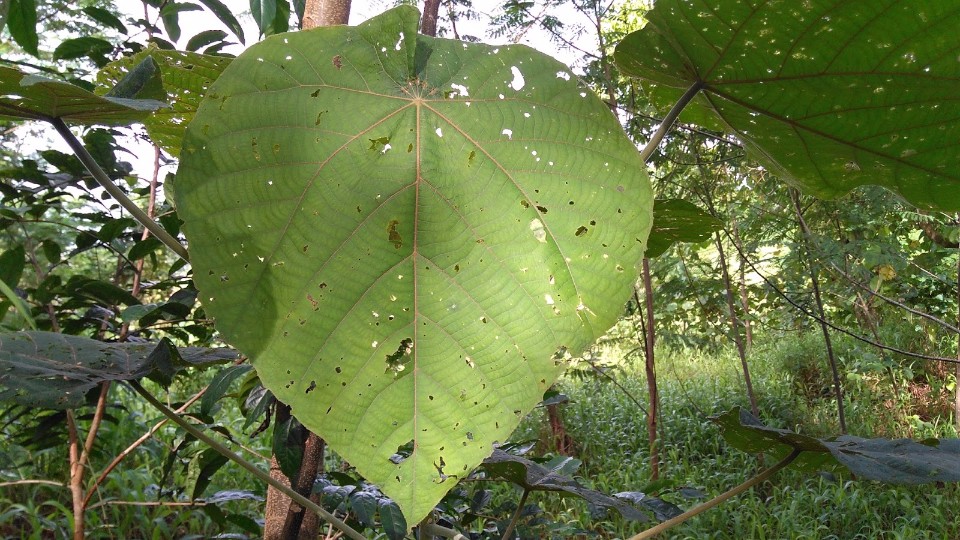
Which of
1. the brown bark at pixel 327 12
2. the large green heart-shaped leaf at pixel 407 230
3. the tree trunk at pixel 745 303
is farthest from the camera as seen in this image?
the tree trunk at pixel 745 303

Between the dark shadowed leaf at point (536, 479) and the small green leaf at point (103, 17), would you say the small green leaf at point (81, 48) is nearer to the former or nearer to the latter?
the small green leaf at point (103, 17)

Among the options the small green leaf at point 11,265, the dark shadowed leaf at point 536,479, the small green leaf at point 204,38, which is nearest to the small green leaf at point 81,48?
the small green leaf at point 204,38

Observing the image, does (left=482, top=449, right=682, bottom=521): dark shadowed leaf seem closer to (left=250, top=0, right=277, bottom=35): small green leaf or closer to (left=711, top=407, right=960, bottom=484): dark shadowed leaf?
(left=711, top=407, right=960, bottom=484): dark shadowed leaf

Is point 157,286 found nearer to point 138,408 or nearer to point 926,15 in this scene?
point 926,15

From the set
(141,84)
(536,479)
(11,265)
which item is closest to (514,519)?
(536,479)

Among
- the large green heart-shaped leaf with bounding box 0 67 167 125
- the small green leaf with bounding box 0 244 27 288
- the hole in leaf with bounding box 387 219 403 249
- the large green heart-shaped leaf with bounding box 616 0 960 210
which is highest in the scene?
the large green heart-shaped leaf with bounding box 616 0 960 210

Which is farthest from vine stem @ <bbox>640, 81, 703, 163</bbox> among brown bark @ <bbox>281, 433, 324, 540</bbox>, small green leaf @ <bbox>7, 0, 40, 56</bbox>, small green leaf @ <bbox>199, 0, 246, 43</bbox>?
small green leaf @ <bbox>7, 0, 40, 56</bbox>

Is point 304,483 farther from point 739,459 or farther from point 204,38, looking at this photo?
point 739,459
